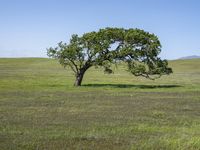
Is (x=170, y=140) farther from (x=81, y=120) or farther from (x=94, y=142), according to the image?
(x=81, y=120)

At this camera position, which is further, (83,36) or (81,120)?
(83,36)

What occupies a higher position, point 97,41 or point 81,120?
point 97,41

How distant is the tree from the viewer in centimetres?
6191

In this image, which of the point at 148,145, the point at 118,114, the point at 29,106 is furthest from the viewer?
the point at 29,106

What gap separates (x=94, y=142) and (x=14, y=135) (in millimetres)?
3650

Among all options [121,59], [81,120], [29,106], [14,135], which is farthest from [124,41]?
[14,135]

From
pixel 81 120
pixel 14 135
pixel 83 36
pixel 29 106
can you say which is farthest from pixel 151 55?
pixel 14 135

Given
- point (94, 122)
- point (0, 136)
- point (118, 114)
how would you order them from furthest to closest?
point (118, 114), point (94, 122), point (0, 136)

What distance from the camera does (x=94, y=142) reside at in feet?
55.3

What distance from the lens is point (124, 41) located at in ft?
208

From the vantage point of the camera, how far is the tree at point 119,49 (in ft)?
203

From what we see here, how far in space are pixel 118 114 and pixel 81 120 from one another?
4208 millimetres

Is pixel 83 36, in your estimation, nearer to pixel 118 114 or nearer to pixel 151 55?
pixel 151 55

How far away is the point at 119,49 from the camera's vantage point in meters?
62.6
